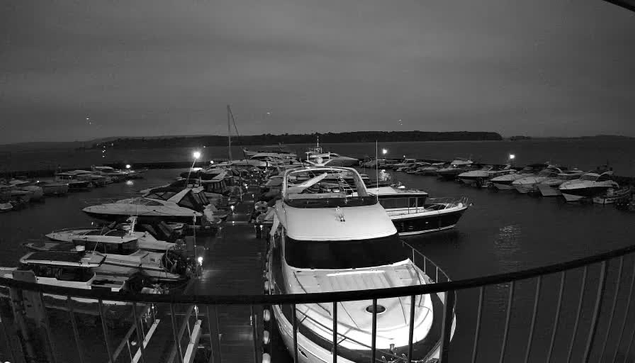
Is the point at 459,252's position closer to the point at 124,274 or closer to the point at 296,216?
the point at 296,216

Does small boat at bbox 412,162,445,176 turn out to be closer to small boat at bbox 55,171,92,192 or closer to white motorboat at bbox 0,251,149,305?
small boat at bbox 55,171,92,192

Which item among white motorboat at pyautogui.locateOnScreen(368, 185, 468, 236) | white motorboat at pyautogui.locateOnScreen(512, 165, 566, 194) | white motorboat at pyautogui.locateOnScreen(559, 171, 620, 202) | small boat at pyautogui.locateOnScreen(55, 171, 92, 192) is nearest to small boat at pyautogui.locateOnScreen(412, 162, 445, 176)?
white motorboat at pyautogui.locateOnScreen(512, 165, 566, 194)

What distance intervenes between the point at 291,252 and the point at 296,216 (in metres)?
0.95

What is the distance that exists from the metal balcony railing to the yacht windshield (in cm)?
111

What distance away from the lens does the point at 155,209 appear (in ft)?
58.4

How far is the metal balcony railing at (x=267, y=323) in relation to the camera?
1.71 meters

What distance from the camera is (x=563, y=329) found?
10.3 m

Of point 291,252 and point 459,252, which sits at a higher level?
point 291,252

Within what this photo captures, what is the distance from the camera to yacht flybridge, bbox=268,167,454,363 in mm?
4957

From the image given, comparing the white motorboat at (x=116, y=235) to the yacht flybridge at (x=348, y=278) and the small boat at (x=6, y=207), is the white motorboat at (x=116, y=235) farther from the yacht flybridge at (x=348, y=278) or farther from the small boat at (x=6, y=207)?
the small boat at (x=6, y=207)

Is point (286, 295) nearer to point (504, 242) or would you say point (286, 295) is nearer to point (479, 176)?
point (504, 242)

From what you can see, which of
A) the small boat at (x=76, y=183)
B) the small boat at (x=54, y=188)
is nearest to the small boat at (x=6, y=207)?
the small boat at (x=54, y=188)

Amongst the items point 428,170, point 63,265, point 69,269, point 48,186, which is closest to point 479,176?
point 428,170

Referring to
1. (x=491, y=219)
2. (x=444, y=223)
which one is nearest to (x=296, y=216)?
(x=444, y=223)
